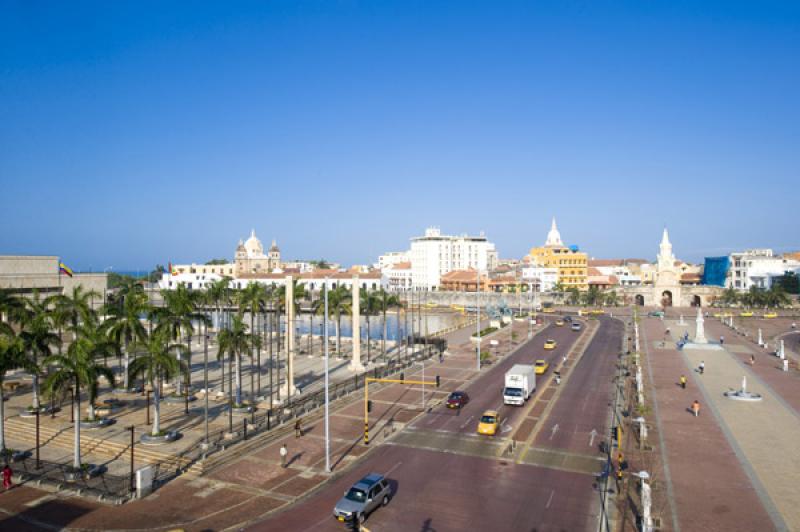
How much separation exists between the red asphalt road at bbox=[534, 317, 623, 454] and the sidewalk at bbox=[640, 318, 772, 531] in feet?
14.0

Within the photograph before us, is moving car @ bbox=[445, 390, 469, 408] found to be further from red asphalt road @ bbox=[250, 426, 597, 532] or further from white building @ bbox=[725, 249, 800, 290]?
white building @ bbox=[725, 249, 800, 290]

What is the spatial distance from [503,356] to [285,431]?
42.3 m

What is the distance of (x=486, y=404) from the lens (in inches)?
1901

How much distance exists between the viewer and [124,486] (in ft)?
99.3

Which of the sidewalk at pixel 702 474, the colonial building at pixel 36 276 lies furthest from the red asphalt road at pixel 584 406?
the colonial building at pixel 36 276

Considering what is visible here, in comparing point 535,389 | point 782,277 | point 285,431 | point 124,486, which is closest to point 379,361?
point 535,389

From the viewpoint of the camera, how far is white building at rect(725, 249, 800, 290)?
556ft

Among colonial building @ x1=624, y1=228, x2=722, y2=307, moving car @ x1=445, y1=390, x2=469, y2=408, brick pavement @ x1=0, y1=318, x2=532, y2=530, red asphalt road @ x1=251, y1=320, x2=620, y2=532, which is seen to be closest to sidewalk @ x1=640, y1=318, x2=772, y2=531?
red asphalt road @ x1=251, y1=320, x2=620, y2=532

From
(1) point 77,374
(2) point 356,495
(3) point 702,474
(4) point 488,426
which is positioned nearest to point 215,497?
(2) point 356,495

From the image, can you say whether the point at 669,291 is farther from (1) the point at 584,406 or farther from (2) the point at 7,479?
(2) the point at 7,479

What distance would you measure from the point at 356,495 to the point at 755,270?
18451 cm

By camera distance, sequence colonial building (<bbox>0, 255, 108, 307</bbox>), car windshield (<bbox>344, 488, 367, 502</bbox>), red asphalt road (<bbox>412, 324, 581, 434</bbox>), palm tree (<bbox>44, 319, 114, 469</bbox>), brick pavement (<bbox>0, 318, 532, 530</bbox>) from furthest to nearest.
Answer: colonial building (<bbox>0, 255, 108, 307</bbox>) → red asphalt road (<bbox>412, 324, 581, 434</bbox>) → palm tree (<bbox>44, 319, 114, 469</bbox>) → brick pavement (<bbox>0, 318, 532, 530</bbox>) → car windshield (<bbox>344, 488, 367, 502</bbox>)

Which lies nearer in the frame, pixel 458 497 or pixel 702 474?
pixel 458 497

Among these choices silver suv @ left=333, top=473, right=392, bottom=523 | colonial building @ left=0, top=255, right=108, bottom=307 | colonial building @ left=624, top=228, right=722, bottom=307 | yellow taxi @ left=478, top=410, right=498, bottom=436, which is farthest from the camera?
colonial building @ left=624, top=228, right=722, bottom=307
